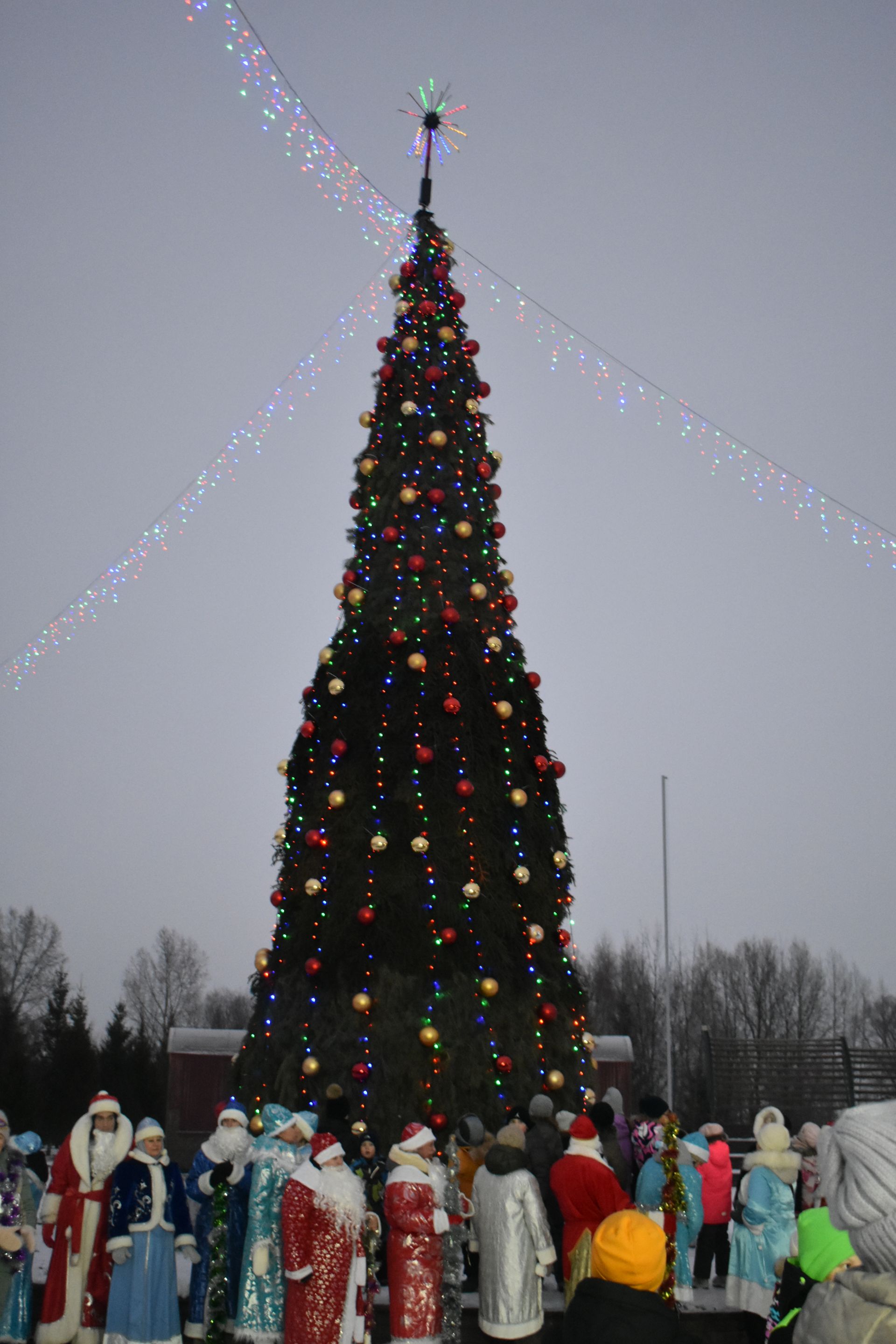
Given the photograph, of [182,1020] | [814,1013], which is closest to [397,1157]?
[814,1013]

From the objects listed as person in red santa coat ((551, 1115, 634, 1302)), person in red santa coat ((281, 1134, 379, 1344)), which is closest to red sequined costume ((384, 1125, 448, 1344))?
person in red santa coat ((281, 1134, 379, 1344))

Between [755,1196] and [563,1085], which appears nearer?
[755,1196]

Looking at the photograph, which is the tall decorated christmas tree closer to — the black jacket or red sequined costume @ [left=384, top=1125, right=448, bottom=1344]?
red sequined costume @ [left=384, top=1125, right=448, bottom=1344]

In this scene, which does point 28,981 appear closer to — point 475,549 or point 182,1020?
point 182,1020

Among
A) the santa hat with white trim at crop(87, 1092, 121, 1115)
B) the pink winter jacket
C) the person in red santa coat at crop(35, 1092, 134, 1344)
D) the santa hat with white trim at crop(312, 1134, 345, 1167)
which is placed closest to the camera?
the santa hat with white trim at crop(312, 1134, 345, 1167)

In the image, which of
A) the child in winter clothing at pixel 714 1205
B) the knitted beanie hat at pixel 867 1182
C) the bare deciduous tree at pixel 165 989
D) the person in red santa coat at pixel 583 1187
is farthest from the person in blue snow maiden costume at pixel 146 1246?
the bare deciduous tree at pixel 165 989

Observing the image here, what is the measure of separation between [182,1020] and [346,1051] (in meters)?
58.6

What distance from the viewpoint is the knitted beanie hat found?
2.38 m

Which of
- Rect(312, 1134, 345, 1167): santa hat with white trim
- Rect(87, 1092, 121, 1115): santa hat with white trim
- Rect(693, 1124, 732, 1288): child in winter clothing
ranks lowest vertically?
Rect(693, 1124, 732, 1288): child in winter clothing

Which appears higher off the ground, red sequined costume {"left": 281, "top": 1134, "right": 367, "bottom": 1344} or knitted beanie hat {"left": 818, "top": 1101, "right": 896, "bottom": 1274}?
knitted beanie hat {"left": 818, "top": 1101, "right": 896, "bottom": 1274}

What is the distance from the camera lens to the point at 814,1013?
54281mm

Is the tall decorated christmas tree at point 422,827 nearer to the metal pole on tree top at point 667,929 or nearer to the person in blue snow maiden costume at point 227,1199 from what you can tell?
the person in blue snow maiden costume at point 227,1199

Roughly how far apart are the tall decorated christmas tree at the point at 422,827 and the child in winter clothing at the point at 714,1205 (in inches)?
54.1

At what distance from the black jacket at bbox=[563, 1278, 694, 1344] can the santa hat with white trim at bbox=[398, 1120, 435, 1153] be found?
150 inches
